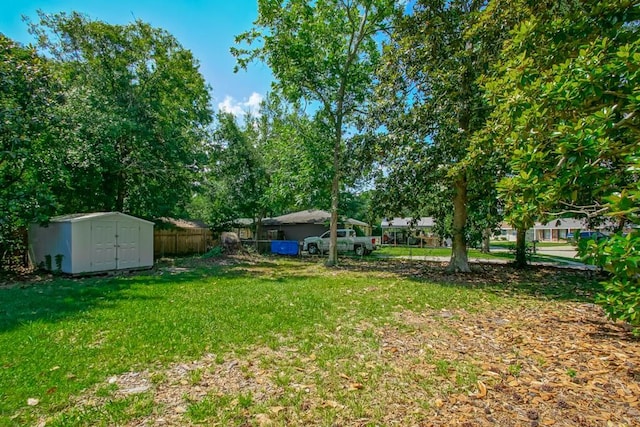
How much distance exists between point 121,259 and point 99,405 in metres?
10.7

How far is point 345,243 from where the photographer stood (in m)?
21.2

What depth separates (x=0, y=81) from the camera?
9.62 m

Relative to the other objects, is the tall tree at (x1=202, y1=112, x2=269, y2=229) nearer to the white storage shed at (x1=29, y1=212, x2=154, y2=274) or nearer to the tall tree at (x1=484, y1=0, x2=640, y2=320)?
the white storage shed at (x1=29, y1=212, x2=154, y2=274)

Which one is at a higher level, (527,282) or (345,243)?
(345,243)

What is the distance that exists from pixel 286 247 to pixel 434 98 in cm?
1251

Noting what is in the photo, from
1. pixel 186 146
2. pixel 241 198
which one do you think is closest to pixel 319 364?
pixel 186 146

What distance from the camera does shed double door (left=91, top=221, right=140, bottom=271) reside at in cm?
1135

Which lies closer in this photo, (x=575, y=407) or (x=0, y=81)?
(x=575, y=407)

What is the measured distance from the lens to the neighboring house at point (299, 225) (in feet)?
78.2

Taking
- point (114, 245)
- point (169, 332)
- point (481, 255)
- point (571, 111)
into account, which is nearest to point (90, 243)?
point (114, 245)

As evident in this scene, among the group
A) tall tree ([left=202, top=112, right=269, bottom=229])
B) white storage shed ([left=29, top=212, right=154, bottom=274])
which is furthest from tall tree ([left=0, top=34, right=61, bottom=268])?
tall tree ([left=202, top=112, right=269, bottom=229])

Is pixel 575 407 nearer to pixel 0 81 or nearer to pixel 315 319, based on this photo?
pixel 315 319

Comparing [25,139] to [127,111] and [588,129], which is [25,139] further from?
[588,129]

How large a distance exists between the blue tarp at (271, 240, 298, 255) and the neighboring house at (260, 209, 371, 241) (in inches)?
172
